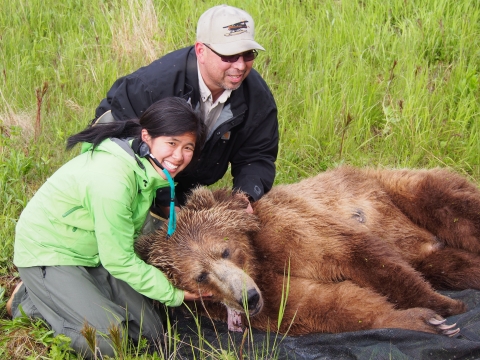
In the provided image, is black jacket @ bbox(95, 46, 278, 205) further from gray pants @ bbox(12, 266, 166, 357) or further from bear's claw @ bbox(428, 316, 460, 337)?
bear's claw @ bbox(428, 316, 460, 337)

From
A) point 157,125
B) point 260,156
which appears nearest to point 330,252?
point 260,156

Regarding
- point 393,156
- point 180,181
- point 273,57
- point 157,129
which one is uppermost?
point 157,129

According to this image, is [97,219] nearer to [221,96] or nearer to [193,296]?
[193,296]

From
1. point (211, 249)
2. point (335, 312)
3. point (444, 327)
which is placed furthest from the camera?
point (211, 249)

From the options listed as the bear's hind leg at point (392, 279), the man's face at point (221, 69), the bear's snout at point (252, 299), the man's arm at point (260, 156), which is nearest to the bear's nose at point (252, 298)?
the bear's snout at point (252, 299)

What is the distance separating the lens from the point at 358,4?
7.32 metres

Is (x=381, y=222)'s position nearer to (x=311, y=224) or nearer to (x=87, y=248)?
(x=311, y=224)

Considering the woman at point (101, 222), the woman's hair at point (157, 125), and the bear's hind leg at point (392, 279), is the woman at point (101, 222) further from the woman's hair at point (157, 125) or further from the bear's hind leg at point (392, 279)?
the bear's hind leg at point (392, 279)

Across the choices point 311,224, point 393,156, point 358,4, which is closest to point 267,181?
point 311,224

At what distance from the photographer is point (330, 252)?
429 cm

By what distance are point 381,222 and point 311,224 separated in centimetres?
85

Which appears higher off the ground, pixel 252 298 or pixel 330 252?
pixel 252 298

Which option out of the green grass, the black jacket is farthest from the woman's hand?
the green grass

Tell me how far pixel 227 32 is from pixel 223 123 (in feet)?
2.52
